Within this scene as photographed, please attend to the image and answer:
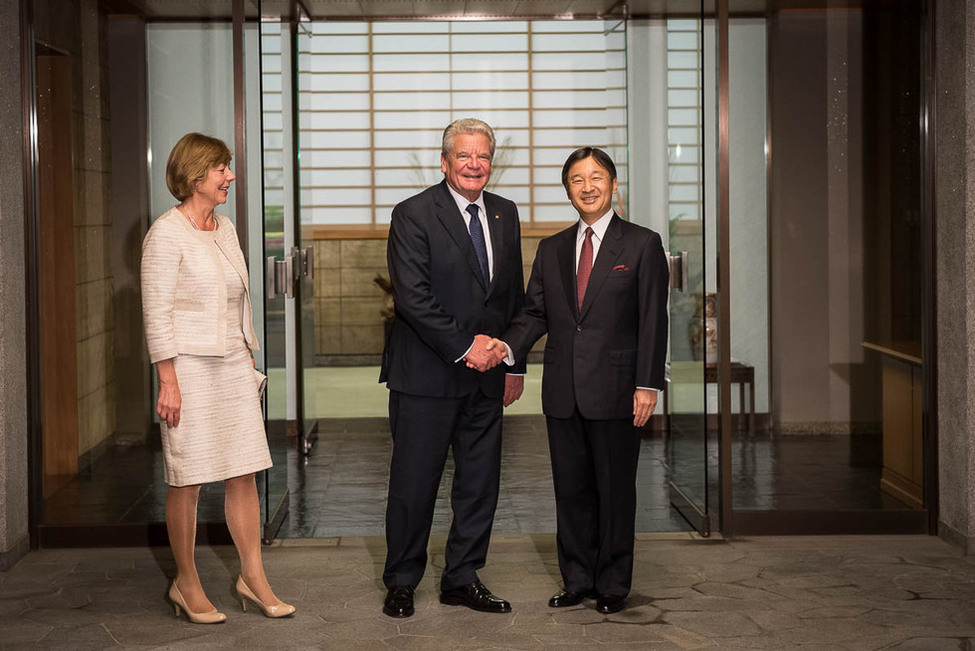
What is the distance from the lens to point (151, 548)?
4301 mm

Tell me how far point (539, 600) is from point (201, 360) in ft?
4.08

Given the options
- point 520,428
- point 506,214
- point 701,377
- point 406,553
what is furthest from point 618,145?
point 406,553

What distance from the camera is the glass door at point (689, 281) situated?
14.8ft

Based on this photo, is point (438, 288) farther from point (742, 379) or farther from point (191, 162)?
point (742, 379)

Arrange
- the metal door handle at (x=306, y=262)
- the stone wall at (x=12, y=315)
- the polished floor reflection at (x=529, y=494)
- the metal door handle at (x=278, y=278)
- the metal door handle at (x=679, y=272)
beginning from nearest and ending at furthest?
the stone wall at (x=12, y=315)
the polished floor reflection at (x=529, y=494)
the metal door handle at (x=278, y=278)
the metal door handle at (x=679, y=272)
the metal door handle at (x=306, y=262)

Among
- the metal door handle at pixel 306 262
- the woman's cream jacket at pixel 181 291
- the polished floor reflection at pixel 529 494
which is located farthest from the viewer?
the metal door handle at pixel 306 262

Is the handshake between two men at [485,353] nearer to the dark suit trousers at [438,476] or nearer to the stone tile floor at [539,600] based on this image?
the dark suit trousers at [438,476]

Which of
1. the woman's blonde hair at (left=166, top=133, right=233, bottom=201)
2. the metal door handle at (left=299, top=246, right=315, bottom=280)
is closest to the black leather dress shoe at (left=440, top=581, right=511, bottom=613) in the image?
the woman's blonde hair at (left=166, top=133, right=233, bottom=201)

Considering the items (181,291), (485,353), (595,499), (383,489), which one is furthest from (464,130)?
(383,489)

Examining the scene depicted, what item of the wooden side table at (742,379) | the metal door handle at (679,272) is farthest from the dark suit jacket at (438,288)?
the metal door handle at (679,272)

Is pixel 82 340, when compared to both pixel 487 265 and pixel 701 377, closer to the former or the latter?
pixel 487 265

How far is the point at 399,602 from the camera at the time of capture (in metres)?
3.51

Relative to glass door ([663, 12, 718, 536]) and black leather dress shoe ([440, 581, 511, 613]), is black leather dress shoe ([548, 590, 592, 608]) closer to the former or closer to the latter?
black leather dress shoe ([440, 581, 511, 613])

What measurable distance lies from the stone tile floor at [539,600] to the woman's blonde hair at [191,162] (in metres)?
1.26
